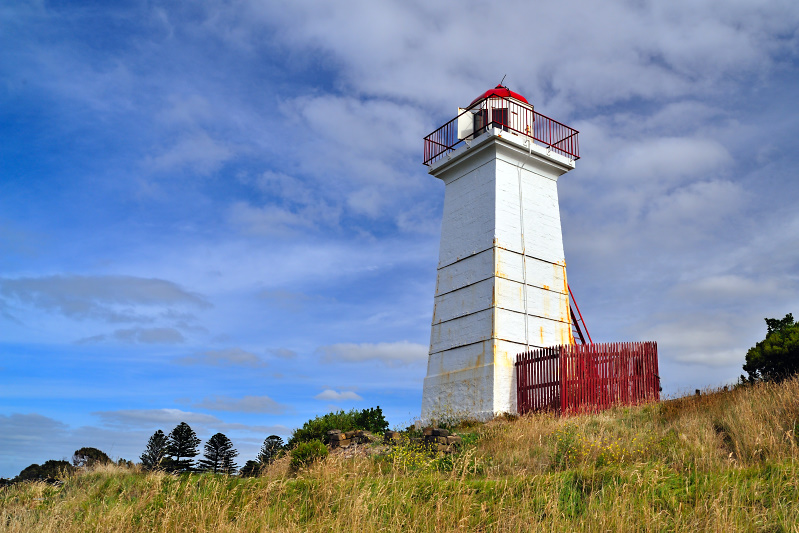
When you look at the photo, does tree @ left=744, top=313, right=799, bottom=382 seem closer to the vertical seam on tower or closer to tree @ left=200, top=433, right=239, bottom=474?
the vertical seam on tower

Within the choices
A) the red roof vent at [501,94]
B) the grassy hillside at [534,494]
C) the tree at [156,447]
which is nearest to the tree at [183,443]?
the tree at [156,447]

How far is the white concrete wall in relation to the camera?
17.5 m

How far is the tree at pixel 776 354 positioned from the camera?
19750 millimetres

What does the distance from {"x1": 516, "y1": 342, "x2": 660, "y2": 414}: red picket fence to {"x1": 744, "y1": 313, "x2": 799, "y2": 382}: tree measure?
184 inches

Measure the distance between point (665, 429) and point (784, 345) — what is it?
1244cm

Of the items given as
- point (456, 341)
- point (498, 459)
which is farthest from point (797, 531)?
point (456, 341)

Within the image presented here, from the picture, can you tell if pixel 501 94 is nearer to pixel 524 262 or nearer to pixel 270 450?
pixel 524 262

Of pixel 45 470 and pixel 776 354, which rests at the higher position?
pixel 776 354

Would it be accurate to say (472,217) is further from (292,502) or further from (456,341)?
(292,502)

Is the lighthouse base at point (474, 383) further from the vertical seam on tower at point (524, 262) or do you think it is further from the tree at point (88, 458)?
the tree at point (88, 458)

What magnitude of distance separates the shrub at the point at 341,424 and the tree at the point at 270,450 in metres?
0.57

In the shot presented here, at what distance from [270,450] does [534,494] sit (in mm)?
11501

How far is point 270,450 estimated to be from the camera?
55.3 ft

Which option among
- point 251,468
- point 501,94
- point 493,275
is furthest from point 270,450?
point 501,94
